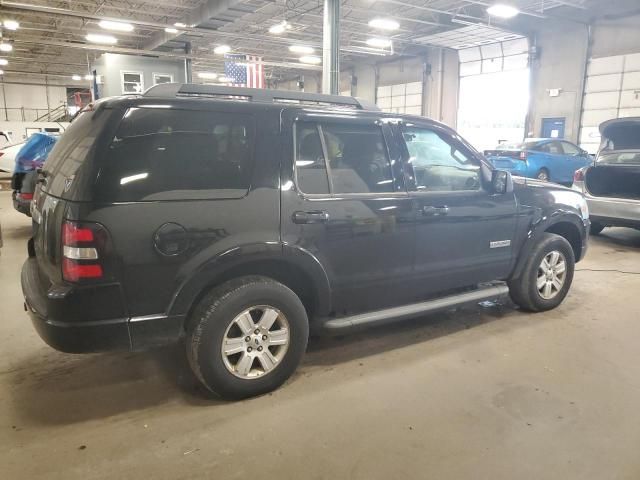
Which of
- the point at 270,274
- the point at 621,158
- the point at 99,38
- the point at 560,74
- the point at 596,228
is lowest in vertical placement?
the point at 596,228

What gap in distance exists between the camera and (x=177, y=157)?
2562mm

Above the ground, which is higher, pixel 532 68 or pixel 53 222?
pixel 532 68

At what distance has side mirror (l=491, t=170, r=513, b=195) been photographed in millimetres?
3736

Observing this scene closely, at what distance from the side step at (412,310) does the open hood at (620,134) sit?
4615 mm

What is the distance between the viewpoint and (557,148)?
13414mm

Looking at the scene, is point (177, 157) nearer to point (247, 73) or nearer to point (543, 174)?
point (543, 174)

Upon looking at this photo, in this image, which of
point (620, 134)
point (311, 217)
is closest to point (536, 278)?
point (311, 217)

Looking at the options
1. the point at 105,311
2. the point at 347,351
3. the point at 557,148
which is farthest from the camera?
the point at 557,148

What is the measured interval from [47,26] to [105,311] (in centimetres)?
2044

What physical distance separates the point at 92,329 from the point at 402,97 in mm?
23789

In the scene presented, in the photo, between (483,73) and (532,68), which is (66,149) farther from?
(483,73)

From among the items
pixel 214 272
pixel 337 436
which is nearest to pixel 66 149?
pixel 214 272

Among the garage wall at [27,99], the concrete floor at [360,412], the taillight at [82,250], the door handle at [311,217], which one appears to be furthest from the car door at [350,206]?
the garage wall at [27,99]

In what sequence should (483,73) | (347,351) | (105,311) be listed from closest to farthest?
(105,311) → (347,351) → (483,73)
